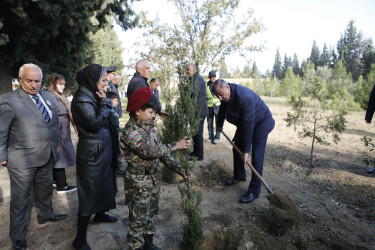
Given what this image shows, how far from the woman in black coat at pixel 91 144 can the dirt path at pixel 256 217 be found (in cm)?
64

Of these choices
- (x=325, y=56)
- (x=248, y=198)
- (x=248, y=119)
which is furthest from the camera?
(x=325, y=56)

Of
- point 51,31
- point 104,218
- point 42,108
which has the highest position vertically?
point 51,31

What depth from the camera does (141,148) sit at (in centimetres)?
224

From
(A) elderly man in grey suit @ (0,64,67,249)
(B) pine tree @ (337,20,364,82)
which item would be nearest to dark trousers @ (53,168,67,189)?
(A) elderly man in grey suit @ (0,64,67,249)

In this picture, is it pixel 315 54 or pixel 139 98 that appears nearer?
pixel 139 98

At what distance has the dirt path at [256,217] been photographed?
2.94 metres

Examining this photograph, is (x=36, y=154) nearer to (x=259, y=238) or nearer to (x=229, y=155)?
(x=259, y=238)

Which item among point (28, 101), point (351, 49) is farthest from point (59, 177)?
point (351, 49)

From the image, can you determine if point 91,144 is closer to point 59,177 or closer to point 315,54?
point 59,177

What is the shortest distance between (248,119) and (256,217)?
4.80 feet

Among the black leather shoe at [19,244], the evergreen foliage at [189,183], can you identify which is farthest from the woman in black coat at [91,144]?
the evergreen foliage at [189,183]

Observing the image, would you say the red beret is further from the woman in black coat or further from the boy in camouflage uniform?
the woman in black coat

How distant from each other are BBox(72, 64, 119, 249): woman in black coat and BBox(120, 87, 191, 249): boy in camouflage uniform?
361 millimetres

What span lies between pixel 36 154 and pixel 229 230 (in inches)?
103
